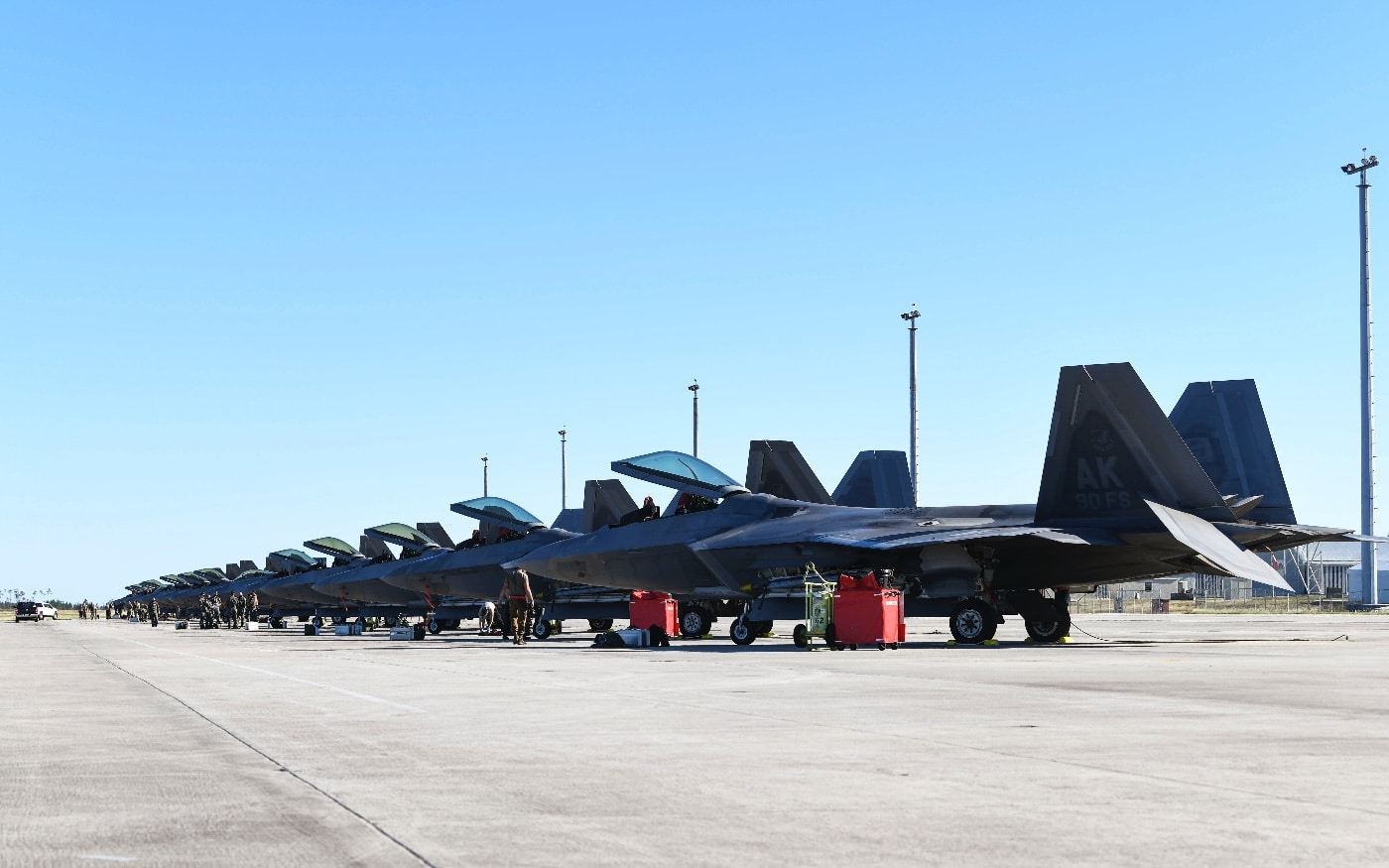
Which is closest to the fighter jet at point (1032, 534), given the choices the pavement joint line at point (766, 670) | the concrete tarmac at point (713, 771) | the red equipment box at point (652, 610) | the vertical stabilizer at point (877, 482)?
the red equipment box at point (652, 610)

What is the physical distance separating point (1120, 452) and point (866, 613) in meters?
5.15

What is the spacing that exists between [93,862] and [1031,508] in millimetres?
22110

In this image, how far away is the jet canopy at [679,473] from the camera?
29.4 metres

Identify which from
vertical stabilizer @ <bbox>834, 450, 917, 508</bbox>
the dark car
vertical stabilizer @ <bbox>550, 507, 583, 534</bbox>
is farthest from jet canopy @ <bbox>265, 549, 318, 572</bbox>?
the dark car

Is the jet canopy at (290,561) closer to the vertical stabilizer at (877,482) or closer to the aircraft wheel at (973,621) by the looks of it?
the vertical stabilizer at (877,482)

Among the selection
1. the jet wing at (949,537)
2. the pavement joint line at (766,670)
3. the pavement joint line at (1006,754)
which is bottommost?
the pavement joint line at (766,670)

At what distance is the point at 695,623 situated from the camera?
3225 centimetres

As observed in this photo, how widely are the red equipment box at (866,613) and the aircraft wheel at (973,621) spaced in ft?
4.99

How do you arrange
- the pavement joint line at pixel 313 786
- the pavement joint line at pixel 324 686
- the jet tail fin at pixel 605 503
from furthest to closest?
1. the jet tail fin at pixel 605 503
2. the pavement joint line at pixel 324 686
3. the pavement joint line at pixel 313 786

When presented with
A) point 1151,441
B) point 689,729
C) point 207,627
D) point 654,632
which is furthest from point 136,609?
point 689,729

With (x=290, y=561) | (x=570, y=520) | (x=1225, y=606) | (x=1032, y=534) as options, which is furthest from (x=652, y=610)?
(x=1225, y=606)

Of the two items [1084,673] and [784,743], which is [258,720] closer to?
[784,743]

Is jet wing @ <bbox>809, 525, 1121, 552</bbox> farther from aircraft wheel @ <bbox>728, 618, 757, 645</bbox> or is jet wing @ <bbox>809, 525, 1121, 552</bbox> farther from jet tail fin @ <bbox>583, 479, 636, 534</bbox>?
jet tail fin @ <bbox>583, 479, 636, 534</bbox>

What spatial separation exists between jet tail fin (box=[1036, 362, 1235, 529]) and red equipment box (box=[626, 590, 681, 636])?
33.9 feet
